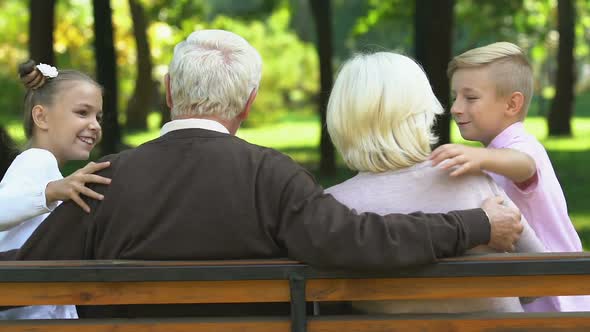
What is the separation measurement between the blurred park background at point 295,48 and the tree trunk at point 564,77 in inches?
1.0

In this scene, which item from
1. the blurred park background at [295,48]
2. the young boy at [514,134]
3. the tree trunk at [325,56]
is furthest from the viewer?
the tree trunk at [325,56]

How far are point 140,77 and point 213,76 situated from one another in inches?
1266

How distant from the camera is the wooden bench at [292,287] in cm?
297

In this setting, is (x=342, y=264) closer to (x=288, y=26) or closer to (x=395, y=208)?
(x=395, y=208)

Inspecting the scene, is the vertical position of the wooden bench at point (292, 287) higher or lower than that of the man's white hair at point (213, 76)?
lower

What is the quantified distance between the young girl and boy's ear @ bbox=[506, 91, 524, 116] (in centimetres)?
152

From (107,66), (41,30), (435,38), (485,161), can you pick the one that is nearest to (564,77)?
(107,66)

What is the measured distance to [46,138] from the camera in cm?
403

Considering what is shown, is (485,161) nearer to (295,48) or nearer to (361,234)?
(361,234)

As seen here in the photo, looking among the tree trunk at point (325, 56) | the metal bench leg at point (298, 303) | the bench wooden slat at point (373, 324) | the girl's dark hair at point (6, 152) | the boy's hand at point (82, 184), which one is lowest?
the tree trunk at point (325, 56)

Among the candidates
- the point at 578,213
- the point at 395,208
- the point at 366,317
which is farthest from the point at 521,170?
the point at 578,213

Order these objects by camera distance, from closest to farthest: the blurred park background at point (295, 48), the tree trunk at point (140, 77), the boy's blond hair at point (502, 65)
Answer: the boy's blond hair at point (502, 65) → the blurred park background at point (295, 48) → the tree trunk at point (140, 77)

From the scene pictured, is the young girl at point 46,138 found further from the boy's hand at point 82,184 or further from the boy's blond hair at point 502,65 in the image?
the boy's blond hair at point 502,65

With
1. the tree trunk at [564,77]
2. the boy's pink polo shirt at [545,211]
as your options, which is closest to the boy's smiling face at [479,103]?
the boy's pink polo shirt at [545,211]
